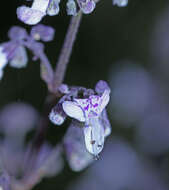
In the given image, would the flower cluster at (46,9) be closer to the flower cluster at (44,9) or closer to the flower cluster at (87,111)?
the flower cluster at (44,9)

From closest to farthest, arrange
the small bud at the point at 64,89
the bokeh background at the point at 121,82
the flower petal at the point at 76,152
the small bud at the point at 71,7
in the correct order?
the small bud at the point at 71,7, the small bud at the point at 64,89, the flower petal at the point at 76,152, the bokeh background at the point at 121,82

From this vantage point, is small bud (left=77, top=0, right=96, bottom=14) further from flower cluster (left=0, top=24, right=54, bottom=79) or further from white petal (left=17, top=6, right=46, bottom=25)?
flower cluster (left=0, top=24, right=54, bottom=79)

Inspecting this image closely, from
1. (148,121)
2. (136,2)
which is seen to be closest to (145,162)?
(148,121)

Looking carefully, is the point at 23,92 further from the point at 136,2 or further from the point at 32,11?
the point at 32,11

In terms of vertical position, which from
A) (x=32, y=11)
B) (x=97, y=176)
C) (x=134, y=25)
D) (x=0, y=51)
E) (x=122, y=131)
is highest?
(x=32, y=11)

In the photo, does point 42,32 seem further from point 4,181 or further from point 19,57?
point 4,181

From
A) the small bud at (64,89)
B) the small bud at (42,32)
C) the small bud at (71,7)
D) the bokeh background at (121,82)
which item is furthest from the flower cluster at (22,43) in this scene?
the bokeh background at (121,82)

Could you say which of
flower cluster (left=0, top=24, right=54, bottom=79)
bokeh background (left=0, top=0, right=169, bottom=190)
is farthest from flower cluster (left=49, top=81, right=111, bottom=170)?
bokeh background (left=0, top=0, right=169, bottom=190)

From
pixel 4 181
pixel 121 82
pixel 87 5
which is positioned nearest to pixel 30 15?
pixel 87 5
